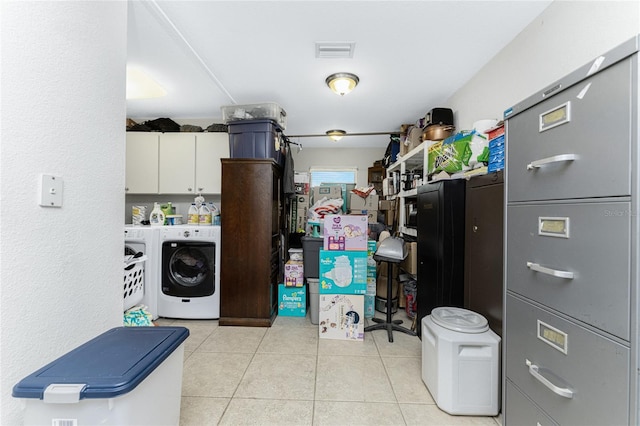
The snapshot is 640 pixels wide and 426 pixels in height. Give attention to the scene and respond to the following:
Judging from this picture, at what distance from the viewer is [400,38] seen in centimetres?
184

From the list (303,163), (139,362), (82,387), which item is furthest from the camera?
(303,163)

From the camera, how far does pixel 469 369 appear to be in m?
1.38

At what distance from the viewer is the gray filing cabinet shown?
26.9 inches

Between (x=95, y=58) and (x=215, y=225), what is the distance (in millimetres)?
1901

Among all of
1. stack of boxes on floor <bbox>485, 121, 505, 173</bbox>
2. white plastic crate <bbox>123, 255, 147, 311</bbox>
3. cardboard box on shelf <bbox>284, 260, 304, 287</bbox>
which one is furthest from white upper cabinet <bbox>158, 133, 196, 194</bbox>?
stack of boxes on floor <bbox>485, 121, 505, 173</bbox>

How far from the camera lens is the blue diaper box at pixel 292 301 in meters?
2.79

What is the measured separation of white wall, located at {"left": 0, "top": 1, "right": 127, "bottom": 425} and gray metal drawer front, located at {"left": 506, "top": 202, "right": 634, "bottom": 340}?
1786 millimetres

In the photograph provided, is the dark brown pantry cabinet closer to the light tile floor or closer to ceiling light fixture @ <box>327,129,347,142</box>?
the light tile floor

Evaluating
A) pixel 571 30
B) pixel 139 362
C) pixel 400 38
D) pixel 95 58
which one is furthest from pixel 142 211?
pixel 571 30

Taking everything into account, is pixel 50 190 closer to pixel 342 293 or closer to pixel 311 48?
pixel 311 48

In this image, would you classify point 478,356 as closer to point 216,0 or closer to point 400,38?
point 400,38

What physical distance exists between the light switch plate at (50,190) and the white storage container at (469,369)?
1869 mm

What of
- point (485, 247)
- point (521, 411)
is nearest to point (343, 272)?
point (485, 247)

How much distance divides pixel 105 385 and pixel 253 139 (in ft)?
7.84
